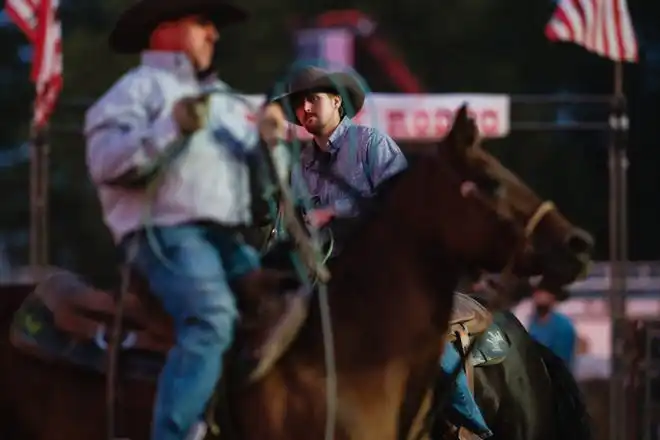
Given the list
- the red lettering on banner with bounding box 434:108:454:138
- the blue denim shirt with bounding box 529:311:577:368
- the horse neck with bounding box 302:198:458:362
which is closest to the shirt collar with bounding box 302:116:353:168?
the horse neck with bounding box 302:198:458:362

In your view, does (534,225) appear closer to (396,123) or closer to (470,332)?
(470,332)

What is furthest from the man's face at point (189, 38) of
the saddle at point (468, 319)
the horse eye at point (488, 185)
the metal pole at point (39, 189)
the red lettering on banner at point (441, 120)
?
the red lettering on banner at point (441, 120)

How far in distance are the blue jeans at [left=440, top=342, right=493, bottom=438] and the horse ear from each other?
1.22m

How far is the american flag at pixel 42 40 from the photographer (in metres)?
11.7

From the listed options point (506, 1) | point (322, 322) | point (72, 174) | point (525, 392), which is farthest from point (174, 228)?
point (506, 1)

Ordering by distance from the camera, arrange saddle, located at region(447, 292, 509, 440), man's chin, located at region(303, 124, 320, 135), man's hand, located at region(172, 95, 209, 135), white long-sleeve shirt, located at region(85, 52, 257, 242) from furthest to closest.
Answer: saddle, located at region(447, 292, 509, 440) → man's chin, located at region(303, 124, 320, 135) → white long-sleeve shirt, located at region(85, 52, 257, 242) → man's hand, located at region(172, 95, 209, 135)

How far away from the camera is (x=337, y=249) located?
601 cm

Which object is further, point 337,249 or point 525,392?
point 525,392

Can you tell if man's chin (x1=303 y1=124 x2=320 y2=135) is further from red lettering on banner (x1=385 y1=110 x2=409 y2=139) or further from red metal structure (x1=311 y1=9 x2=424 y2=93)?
red metal structure (x1=311 y1=9 x2=424 y2=93)

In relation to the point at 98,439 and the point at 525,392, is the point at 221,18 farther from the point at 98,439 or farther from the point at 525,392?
the point at 525,392

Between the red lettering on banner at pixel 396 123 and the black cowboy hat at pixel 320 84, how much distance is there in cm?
557

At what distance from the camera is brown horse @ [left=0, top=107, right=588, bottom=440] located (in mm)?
5645

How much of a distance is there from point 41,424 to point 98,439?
27cm

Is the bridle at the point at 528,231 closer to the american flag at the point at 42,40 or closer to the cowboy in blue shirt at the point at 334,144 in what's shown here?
the cowboy in blue shirt at the point at 334,144
